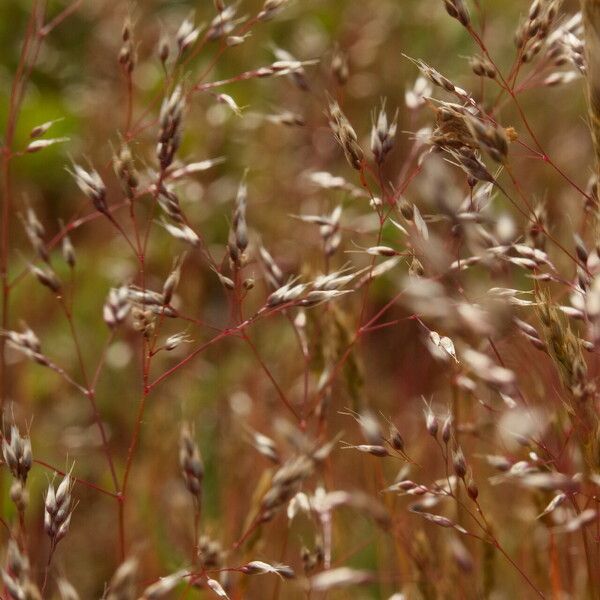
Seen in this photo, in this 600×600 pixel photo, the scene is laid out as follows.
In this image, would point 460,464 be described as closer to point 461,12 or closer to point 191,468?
point 191,468

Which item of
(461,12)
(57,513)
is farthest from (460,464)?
(461,12)

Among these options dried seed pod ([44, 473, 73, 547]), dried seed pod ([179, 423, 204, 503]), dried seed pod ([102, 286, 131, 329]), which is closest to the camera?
dried seed pod ([44, 473, 73, 547])

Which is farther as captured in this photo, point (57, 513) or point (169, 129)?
point (169, 129)

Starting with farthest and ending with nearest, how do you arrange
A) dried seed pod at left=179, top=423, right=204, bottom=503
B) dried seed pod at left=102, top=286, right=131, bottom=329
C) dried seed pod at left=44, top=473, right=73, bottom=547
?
dried seed pod at left=102, top=286, right=131, bottom=329, dried seed pod at left=179, top=423, right=204, bottom=503, dried seed pod at left=44, top=473, right=73, bottom=547

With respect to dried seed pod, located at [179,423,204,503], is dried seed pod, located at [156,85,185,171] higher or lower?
higher

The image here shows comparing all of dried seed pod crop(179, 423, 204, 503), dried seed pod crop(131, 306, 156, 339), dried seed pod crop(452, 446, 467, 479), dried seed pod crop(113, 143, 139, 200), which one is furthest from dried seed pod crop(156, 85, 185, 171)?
dried seed pod crop(452, 446, 467, 479)

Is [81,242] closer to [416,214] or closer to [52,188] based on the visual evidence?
[52,188]

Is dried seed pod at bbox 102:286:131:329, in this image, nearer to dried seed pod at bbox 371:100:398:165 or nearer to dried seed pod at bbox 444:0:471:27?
dried seed pod at bbox 371:100:398:165

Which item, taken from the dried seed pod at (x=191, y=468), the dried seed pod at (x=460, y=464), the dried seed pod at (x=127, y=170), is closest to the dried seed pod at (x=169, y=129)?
the dried seed pod at (x=127, y=170)

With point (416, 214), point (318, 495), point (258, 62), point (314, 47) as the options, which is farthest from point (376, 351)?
point (416, 214)

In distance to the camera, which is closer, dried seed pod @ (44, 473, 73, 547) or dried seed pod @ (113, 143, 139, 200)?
dried seed pod @ (44, 473, 73, 547)

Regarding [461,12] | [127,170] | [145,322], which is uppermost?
[461,12]
